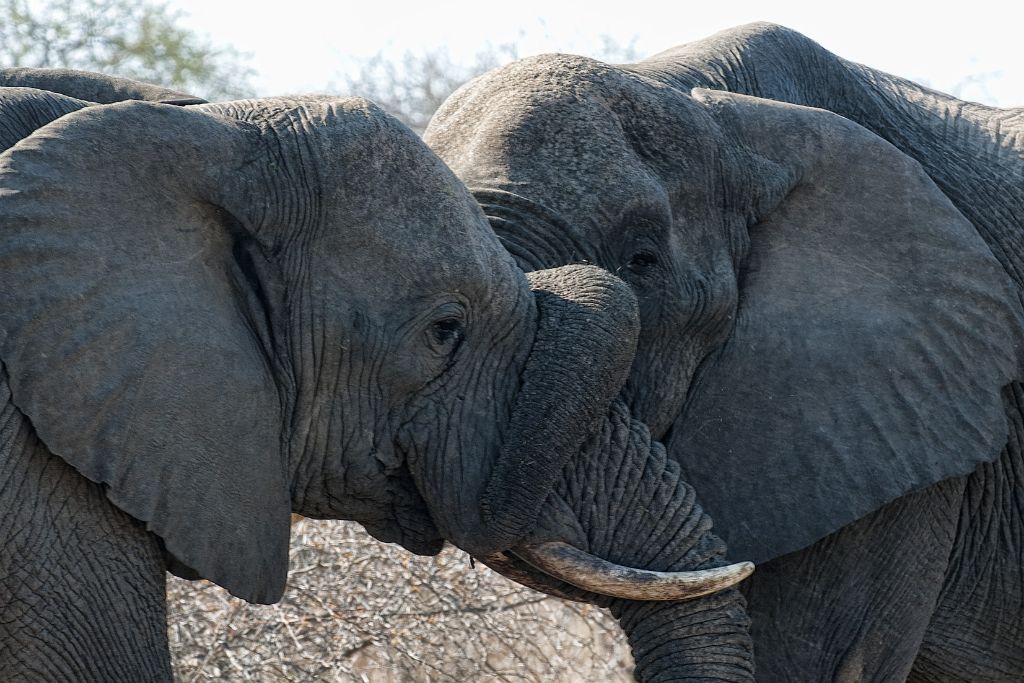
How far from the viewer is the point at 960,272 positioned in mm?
3975

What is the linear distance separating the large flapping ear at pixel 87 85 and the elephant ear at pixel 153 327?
29.9 inches

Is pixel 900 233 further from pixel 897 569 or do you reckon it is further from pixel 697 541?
pixel 697 541

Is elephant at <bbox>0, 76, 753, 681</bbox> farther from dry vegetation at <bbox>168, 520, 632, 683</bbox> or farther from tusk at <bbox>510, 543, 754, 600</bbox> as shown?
dry vegetation at <bbox>168, 520, 632, 683</bbox>

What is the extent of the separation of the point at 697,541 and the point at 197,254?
1.09 metres

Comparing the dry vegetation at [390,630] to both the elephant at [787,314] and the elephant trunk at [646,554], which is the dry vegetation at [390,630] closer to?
the elephant at [787,314]

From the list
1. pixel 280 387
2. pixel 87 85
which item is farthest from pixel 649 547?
pixel 87 85

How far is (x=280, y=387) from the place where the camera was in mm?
3086

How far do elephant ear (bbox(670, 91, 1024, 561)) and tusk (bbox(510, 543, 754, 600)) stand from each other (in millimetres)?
412

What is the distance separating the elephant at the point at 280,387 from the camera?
8.97 feet

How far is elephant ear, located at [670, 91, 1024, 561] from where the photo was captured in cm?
379

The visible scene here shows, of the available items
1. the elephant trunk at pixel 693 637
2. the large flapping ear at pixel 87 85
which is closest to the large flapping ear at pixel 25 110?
the large flapping ear at pixel 87 85

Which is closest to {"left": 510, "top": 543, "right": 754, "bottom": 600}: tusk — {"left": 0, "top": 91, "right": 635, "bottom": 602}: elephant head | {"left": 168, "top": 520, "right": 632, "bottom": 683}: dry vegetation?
{"left": 0, "top": 91, "right": 635, "bottom": 602}: elephant head

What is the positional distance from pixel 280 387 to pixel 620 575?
0.71 meters

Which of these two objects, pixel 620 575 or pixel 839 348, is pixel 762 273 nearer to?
pixel 839 348
